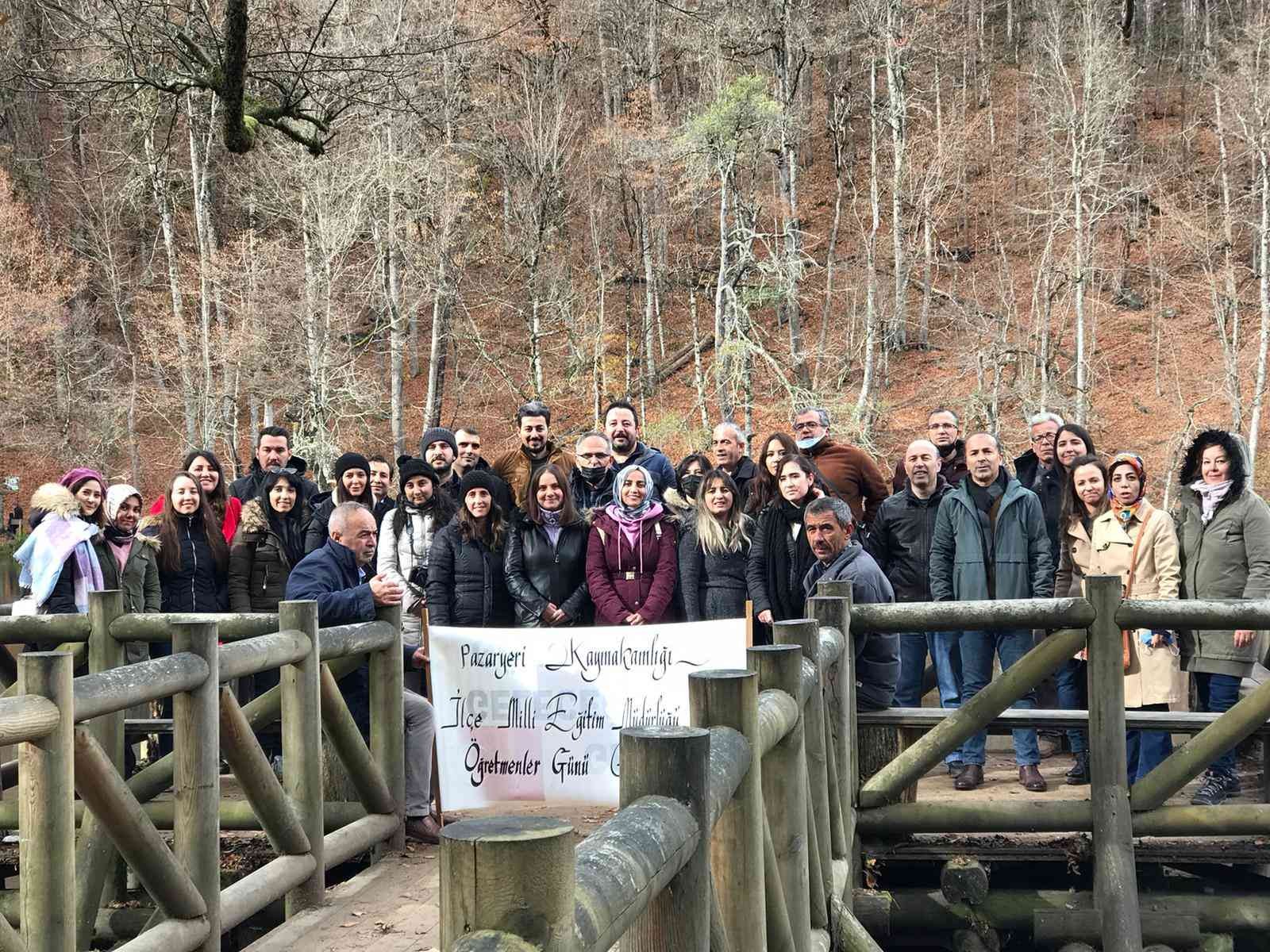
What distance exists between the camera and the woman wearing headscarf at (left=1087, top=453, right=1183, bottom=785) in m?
7.06

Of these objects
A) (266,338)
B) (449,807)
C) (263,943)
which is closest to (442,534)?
(449,807)

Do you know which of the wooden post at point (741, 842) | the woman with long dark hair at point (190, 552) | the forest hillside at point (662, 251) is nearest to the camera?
the wooden post at point (741, 842)

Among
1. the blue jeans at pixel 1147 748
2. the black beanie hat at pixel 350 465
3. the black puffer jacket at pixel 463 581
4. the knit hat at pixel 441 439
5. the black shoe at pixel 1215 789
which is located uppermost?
the knit hat at pixel 441 439

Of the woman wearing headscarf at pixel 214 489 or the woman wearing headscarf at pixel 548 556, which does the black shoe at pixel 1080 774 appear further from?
the woman wearing headscarf at pixel 214 489

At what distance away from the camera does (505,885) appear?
1397mm

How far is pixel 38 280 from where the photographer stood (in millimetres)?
38219

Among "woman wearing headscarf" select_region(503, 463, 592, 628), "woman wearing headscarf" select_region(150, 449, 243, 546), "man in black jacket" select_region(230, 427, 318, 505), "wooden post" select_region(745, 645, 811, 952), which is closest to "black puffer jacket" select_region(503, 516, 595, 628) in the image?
"woman wearing headscarf" select_region(503, 463, 592, 628)

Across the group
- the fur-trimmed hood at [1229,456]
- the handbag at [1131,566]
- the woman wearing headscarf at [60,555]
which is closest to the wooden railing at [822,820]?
the handbag at [1131,566]

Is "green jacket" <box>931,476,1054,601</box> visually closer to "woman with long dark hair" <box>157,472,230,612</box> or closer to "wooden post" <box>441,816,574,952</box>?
"woman with long dark hair" <box>157,472,230,612</box>

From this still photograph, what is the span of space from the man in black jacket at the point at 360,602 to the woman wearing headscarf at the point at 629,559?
4.28 feet

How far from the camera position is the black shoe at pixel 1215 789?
6941mm

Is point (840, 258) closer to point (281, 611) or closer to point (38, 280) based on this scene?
point (38, 280)

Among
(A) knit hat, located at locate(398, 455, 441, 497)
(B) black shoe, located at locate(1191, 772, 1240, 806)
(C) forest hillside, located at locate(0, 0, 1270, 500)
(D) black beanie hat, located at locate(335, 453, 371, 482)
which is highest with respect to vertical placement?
(C) forest hillside, located at locate(0, 0, 1270, 500)

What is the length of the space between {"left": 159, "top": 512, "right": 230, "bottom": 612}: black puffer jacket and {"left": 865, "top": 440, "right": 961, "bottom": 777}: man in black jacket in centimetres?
438
